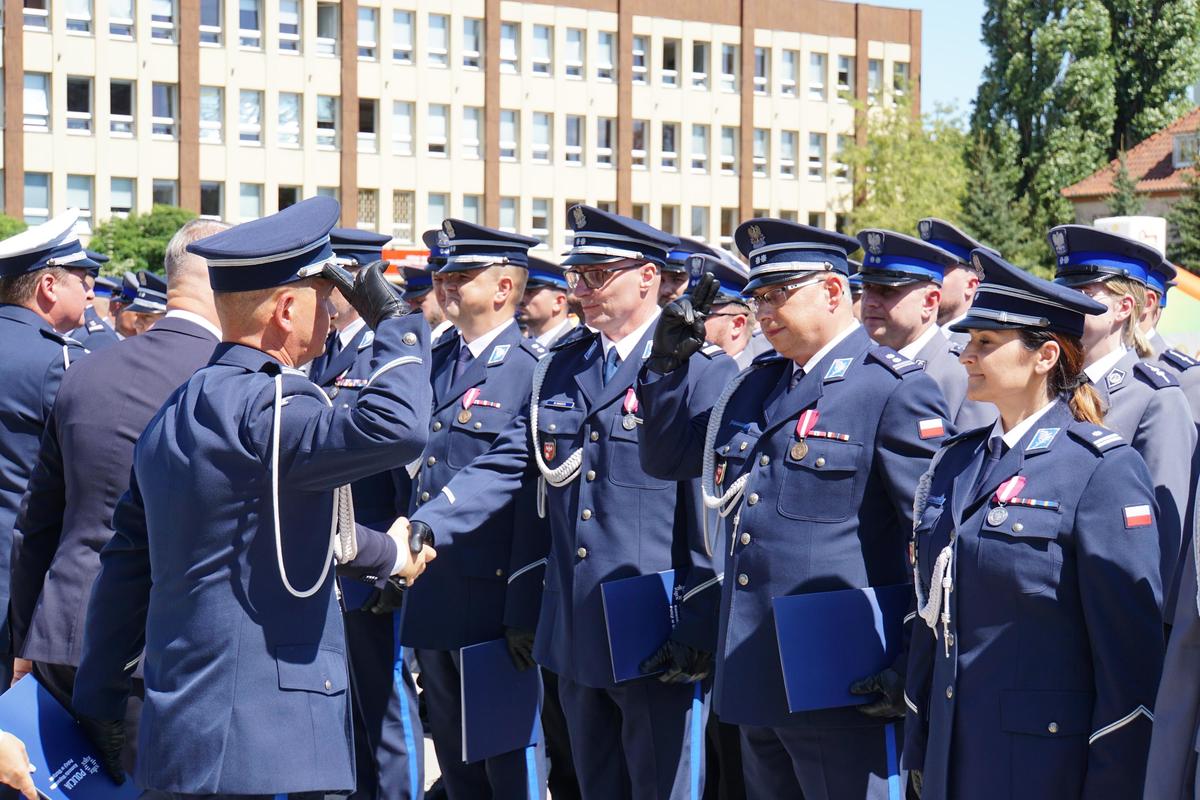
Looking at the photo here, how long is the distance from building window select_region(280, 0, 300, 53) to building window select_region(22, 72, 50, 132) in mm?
7815

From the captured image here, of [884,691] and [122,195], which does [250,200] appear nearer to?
[122,195]

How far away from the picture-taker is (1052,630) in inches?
156

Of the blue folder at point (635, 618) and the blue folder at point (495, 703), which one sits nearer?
the blue folder at point (635, 618)

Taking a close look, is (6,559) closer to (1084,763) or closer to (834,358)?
(834,358)

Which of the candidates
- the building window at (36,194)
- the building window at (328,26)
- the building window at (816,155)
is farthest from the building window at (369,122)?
the building window at (816,155)

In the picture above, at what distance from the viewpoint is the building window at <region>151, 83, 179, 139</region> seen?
48688 millimetres

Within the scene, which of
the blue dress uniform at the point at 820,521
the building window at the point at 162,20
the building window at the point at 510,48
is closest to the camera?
the blue dress uniform at the point at 820,521

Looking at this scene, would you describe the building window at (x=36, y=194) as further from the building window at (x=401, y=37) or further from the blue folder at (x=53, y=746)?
the blue folder at (x=53, y=746)

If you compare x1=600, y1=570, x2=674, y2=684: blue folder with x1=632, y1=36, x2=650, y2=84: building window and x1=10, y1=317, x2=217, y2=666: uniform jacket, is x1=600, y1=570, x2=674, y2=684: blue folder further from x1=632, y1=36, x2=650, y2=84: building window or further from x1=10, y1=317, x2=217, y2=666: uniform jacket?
x1=632, y1=36, x2=650, y2=84: building window

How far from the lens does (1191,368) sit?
612 cm

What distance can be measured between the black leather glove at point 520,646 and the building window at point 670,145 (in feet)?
177

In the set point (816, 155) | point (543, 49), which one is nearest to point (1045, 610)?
point (543, 49)

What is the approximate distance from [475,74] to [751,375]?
167 ft

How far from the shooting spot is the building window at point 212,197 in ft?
163
